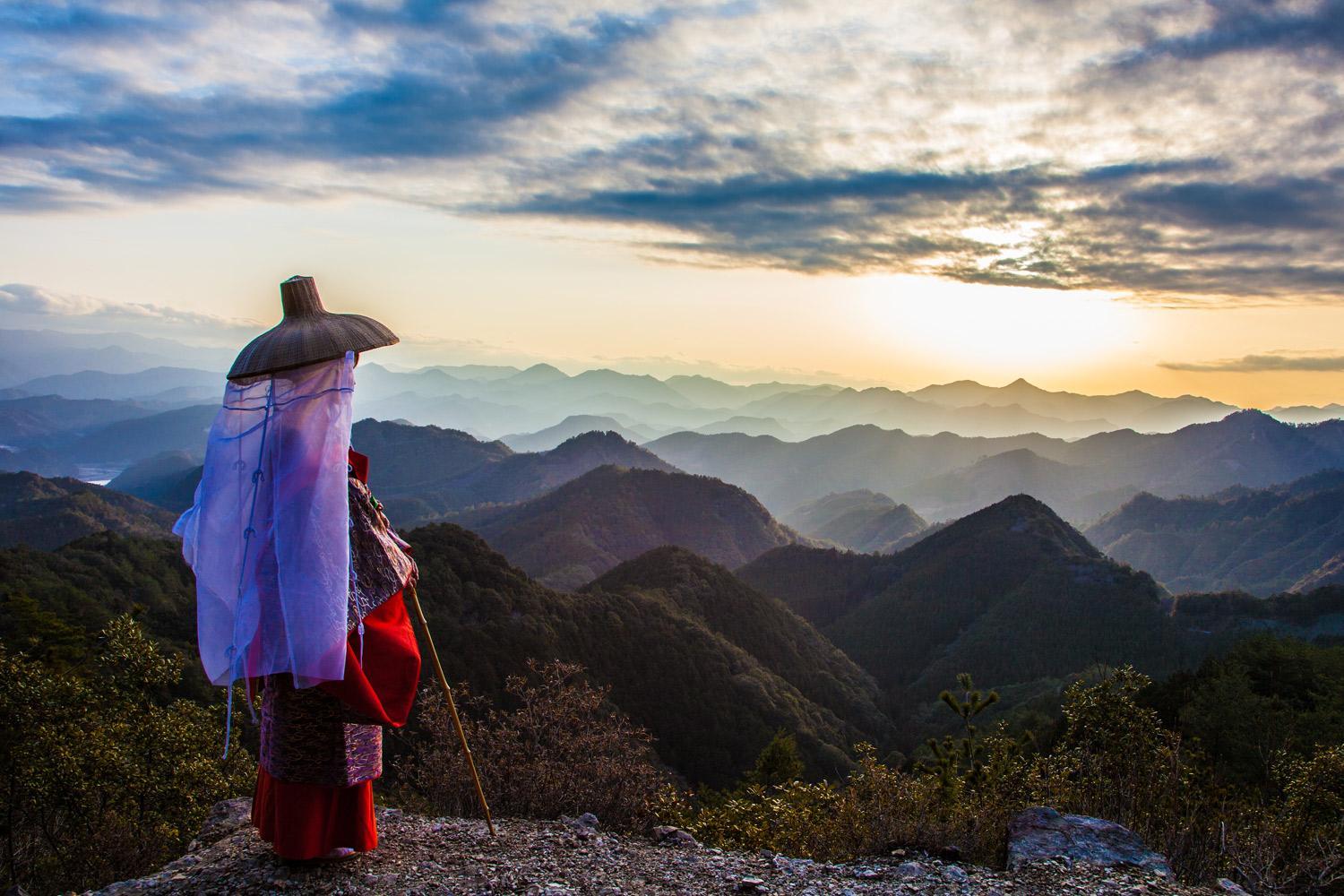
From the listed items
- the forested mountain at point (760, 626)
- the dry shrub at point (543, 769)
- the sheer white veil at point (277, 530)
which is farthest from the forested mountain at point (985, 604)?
the sheer white veil at point (277, 530)

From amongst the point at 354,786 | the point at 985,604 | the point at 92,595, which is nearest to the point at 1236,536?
the point at 985,604

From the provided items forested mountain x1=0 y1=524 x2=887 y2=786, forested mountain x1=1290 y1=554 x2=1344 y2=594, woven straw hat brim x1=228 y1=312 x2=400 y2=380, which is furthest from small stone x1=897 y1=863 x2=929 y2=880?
forested mountain x1=1290 y1=554 x2=1344 y2=594

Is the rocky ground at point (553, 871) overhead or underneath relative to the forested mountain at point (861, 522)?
overhead

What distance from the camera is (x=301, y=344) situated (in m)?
4.42

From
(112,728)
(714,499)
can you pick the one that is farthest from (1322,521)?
(112,728)

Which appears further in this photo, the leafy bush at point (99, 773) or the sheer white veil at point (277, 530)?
the leafy bush at point (99, 773)

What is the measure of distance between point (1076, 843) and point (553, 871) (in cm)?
409

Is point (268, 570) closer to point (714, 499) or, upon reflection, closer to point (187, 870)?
point (187, 870)

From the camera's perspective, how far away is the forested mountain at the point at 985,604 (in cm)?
5366

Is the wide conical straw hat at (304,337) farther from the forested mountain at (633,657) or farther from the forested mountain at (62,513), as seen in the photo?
the forested mountain at (62,513)

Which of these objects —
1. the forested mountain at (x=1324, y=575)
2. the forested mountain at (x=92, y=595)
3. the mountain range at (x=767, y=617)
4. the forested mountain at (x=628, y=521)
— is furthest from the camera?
the forested mountain at (x=628, y=521)

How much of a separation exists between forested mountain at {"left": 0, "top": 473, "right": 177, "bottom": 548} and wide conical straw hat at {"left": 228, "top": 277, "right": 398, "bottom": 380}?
243 ft

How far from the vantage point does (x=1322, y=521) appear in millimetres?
116375

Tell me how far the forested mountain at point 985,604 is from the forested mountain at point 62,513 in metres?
64.7
